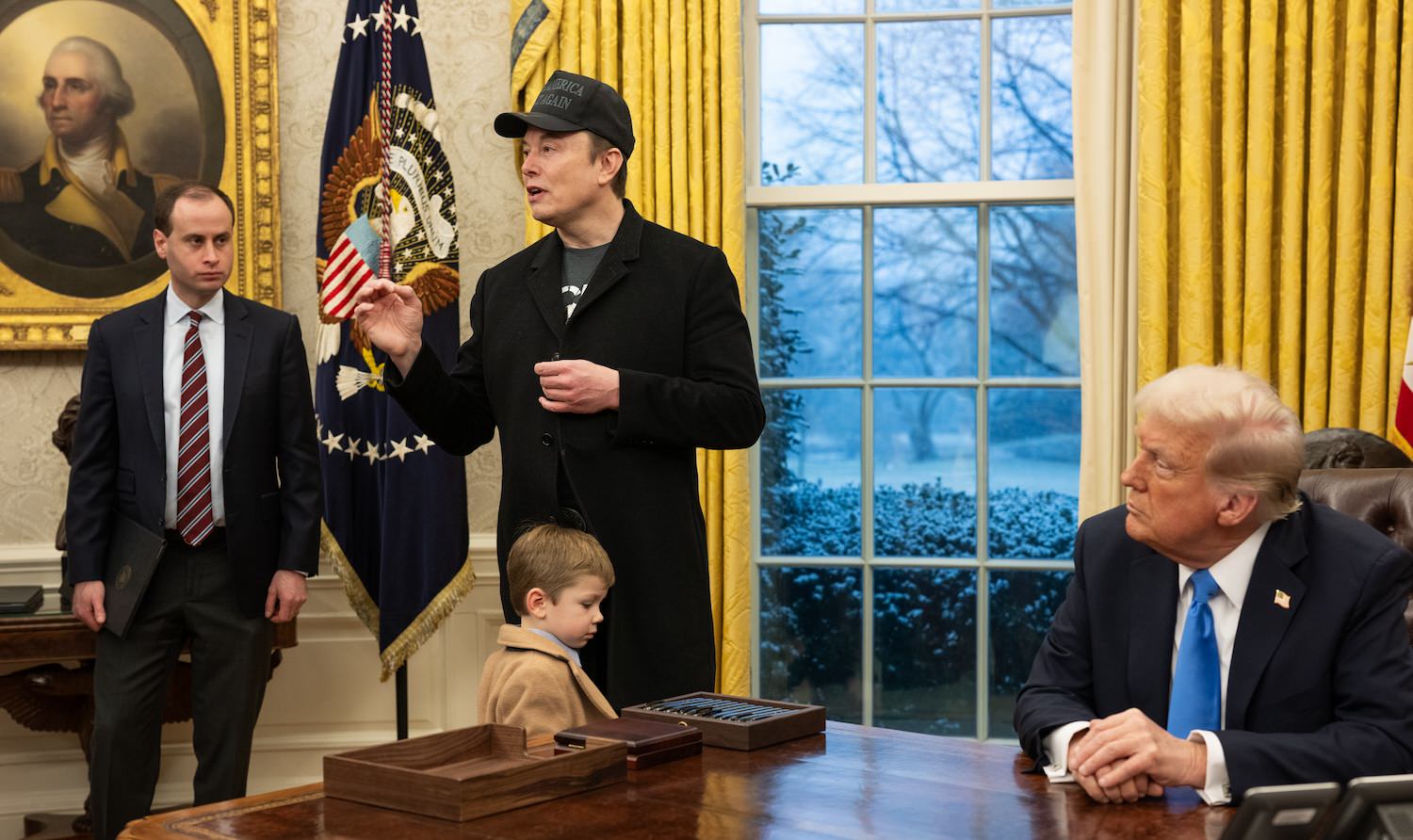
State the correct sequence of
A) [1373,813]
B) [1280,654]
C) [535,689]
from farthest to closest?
[535,689] → [1280,654] → [1373,813]

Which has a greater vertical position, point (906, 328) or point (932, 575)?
point (906, 328)

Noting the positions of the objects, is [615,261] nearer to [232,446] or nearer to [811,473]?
[232,446]

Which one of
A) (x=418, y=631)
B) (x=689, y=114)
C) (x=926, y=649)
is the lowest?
(x=926, y=649)

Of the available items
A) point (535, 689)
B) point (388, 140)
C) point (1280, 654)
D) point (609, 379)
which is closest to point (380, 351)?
point (388, 140)

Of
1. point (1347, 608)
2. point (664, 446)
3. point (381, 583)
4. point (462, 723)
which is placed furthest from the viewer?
point (462, 723)

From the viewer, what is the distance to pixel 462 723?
15.1 ft

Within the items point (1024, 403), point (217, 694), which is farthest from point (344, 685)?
point (1024, 403)

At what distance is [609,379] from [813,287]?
2.03m

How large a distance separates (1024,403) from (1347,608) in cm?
279

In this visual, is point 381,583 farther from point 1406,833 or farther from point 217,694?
point 1406,833

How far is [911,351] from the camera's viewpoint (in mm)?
4719

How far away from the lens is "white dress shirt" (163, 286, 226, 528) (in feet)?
11.5

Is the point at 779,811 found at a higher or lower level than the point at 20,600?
higher

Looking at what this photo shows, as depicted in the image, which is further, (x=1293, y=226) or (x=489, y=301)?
(x=1293, y=226)
